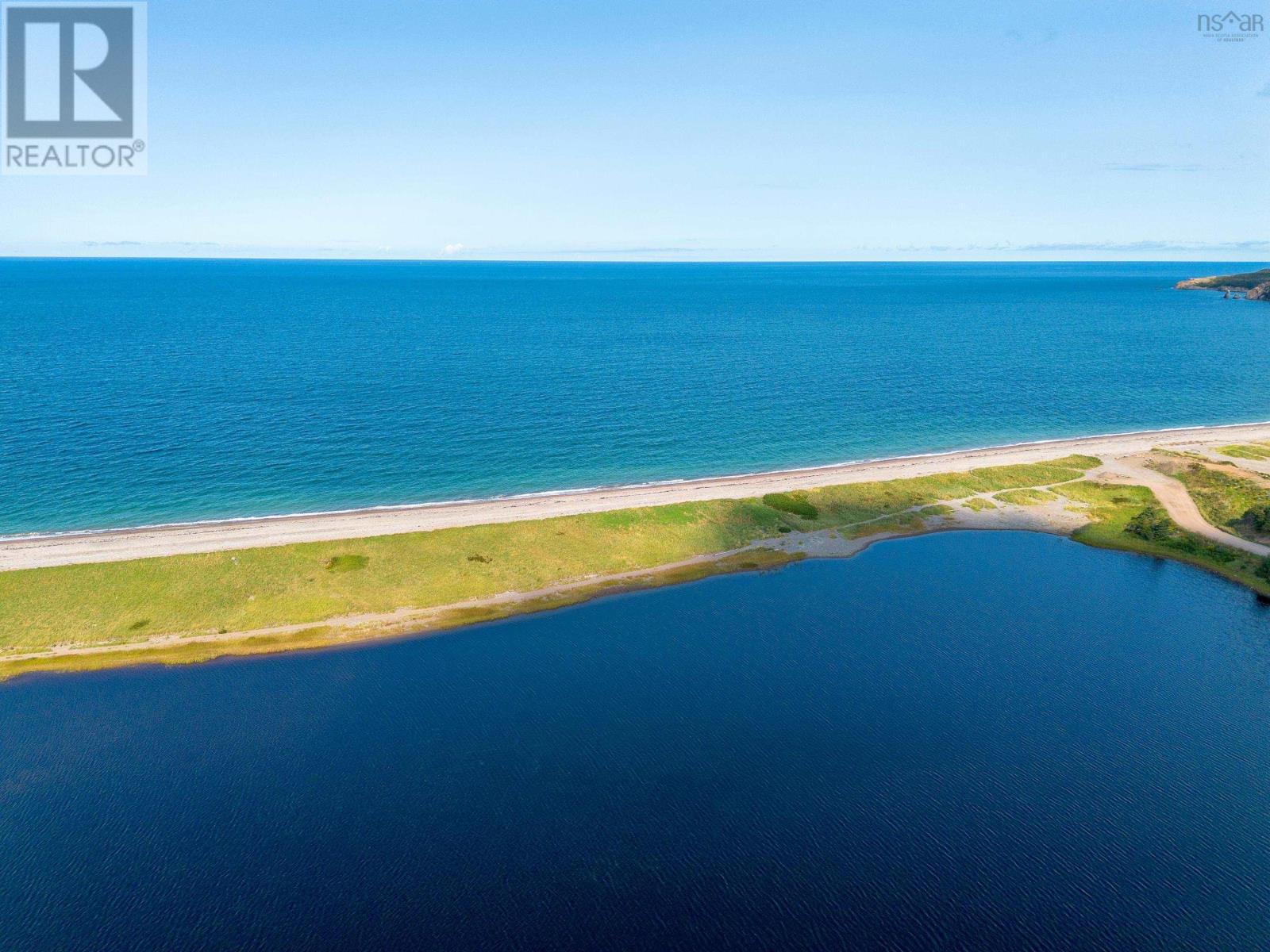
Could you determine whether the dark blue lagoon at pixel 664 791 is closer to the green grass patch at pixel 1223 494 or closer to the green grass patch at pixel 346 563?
the green grass patch at pixel 346 563

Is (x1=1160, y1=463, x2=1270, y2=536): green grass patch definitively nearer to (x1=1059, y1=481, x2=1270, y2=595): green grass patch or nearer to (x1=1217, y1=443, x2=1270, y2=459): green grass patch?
(x1=1059, y1=481, x2=1270, y2=595): green grass patch

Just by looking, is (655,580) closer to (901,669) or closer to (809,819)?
(901,669)

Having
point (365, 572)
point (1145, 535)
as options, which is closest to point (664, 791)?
point (365, 572)

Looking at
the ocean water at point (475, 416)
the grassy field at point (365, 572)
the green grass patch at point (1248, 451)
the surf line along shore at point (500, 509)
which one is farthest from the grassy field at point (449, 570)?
the green grass patch at point (1248, 451)

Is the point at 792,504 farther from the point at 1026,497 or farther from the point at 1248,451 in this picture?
the point at 1248,451

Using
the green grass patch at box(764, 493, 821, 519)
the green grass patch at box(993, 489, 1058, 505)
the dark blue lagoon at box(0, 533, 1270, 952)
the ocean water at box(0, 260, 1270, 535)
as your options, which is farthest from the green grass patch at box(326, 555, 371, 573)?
the green grass patch at box(993, 489, 1058, 505)

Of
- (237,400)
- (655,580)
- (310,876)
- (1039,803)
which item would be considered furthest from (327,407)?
(1039,803)
